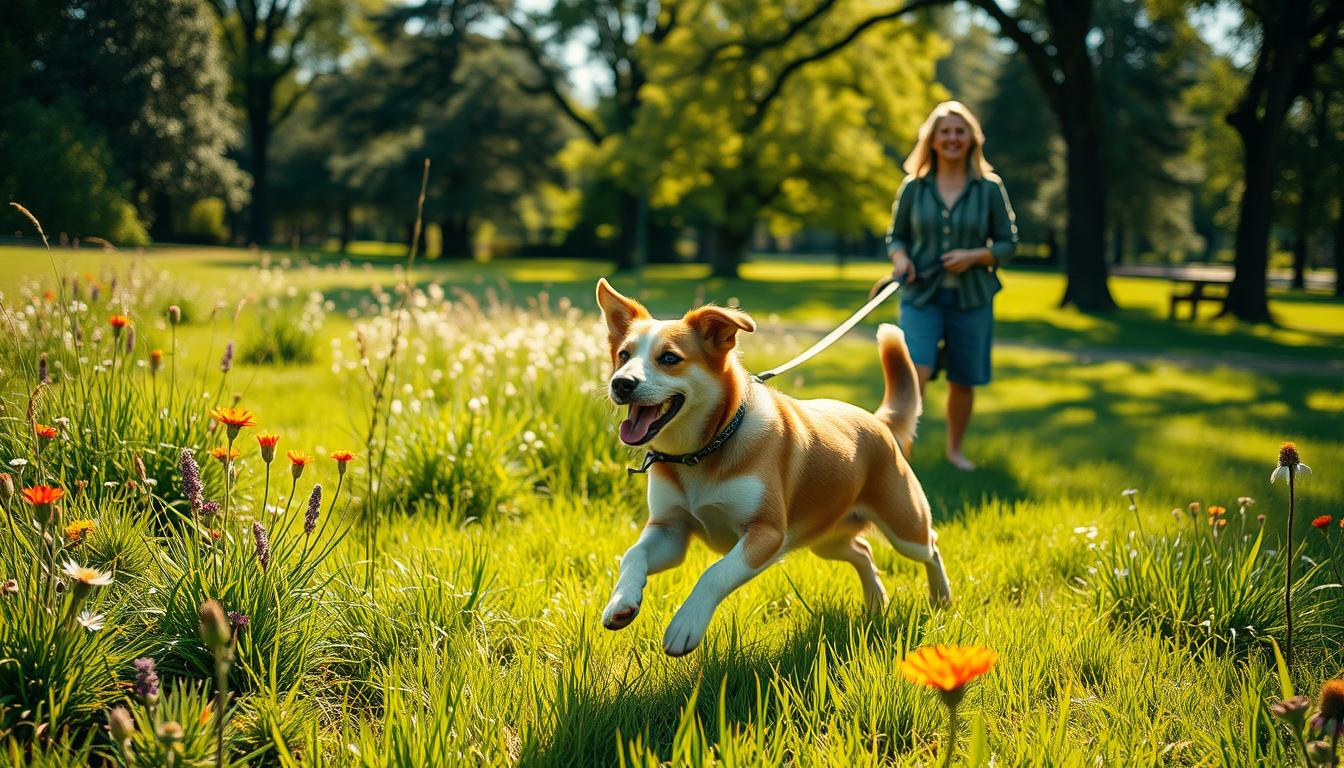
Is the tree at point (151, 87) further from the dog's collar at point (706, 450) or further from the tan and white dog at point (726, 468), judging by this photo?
the dog's collar at point (706, 450)

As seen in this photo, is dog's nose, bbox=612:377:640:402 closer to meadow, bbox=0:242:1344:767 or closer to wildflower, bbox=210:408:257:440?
meadow, bbox=0:242:1344:767

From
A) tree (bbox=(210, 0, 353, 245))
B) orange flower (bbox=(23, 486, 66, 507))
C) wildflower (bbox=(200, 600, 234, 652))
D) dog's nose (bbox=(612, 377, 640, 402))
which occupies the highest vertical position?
tree (bbox=(210, 0, 353, 245))

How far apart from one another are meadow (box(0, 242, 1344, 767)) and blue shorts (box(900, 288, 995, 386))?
80 cm

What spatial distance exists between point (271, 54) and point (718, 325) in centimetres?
4420

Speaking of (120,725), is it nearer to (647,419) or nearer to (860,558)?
(647,419)

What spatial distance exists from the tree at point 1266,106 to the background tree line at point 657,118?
0.06m

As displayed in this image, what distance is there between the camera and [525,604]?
380cm

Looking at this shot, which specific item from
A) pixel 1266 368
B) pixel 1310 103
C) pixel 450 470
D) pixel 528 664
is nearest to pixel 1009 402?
pixel 1266 368

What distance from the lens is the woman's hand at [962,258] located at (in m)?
6.34

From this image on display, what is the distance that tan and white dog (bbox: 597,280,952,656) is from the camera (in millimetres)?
3039

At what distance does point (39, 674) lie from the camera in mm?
2555

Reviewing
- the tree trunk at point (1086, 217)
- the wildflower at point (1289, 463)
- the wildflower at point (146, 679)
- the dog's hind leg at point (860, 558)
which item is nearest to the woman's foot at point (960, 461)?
the dog's hind leg at point (860, 558)

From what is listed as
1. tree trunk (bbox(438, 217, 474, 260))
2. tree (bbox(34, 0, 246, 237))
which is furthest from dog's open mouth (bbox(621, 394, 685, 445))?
tree trunk (bbox(438, 217, 474, 260))

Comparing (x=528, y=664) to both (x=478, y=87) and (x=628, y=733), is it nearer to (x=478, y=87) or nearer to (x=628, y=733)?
(x=628, y=733)
